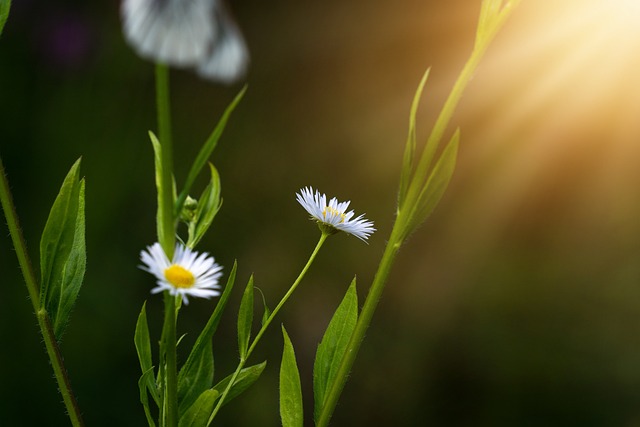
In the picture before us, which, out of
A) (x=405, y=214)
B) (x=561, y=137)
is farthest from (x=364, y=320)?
(x=561, y=137)

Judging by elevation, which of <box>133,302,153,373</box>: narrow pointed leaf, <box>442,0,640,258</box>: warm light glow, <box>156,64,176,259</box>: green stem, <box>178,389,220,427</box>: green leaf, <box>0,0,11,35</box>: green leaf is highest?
<box>442,0,640,258</box>: warm light glow

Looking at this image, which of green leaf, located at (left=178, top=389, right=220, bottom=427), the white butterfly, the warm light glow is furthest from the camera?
the warm light glow

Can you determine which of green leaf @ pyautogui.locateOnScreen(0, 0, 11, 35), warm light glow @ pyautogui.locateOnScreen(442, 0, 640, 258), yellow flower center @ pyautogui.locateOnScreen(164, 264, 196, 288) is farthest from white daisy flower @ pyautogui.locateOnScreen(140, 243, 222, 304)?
warm light glow @ pyautogui.locateOnScreen(442, 0, 640, 258)

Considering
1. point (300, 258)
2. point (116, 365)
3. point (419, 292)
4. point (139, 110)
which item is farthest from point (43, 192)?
point (419, 292)

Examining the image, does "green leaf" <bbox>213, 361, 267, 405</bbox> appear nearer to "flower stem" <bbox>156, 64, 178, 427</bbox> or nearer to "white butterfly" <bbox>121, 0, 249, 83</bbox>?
"flower stem" <bbox>156, 64, 178, 427</bbox>

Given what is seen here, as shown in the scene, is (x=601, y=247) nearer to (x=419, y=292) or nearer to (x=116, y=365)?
(x=419, y=292)

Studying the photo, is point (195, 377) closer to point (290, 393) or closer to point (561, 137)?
point (290, 393)
